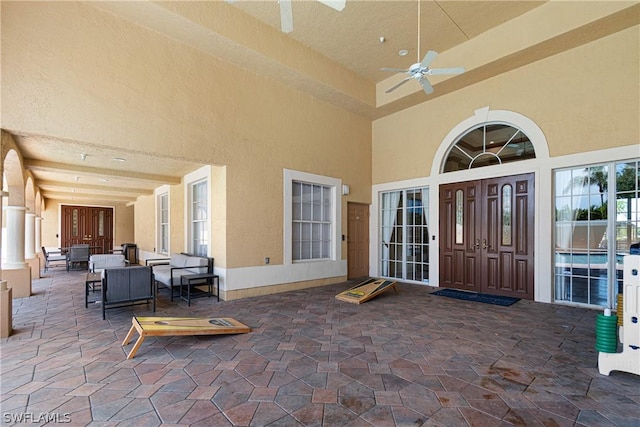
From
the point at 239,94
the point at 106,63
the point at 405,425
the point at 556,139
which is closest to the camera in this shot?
the point at 405,425

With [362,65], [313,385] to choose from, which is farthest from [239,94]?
[313,385]

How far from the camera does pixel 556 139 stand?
16.9ft

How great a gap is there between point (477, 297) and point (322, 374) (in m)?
4.13

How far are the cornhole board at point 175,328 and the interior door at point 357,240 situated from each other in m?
4.22

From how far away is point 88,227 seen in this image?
1407 cm

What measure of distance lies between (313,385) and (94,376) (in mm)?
1891

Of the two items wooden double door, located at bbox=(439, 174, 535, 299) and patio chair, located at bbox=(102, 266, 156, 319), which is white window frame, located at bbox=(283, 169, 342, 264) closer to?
wooden double door, located at bbox=(439, 174, 535, 299)

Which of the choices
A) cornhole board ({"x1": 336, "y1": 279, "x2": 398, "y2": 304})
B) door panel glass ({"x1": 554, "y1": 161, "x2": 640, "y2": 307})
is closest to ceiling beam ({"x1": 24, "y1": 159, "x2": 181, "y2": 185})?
cornhole board ({"x1": 336, "y1": 279, "x2": 398, "y2": 304})

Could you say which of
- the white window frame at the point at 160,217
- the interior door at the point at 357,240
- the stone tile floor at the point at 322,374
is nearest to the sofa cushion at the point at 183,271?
the stone tile floor at the point at 322,374

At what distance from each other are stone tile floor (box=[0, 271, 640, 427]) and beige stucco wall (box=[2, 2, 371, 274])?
7.53 feet

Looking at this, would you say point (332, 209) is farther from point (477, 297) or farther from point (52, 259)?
point (52, 259)

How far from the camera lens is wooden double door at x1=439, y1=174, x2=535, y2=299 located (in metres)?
5.45

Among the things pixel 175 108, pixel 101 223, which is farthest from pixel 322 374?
pixel 101 223

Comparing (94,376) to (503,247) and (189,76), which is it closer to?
(189,76)
